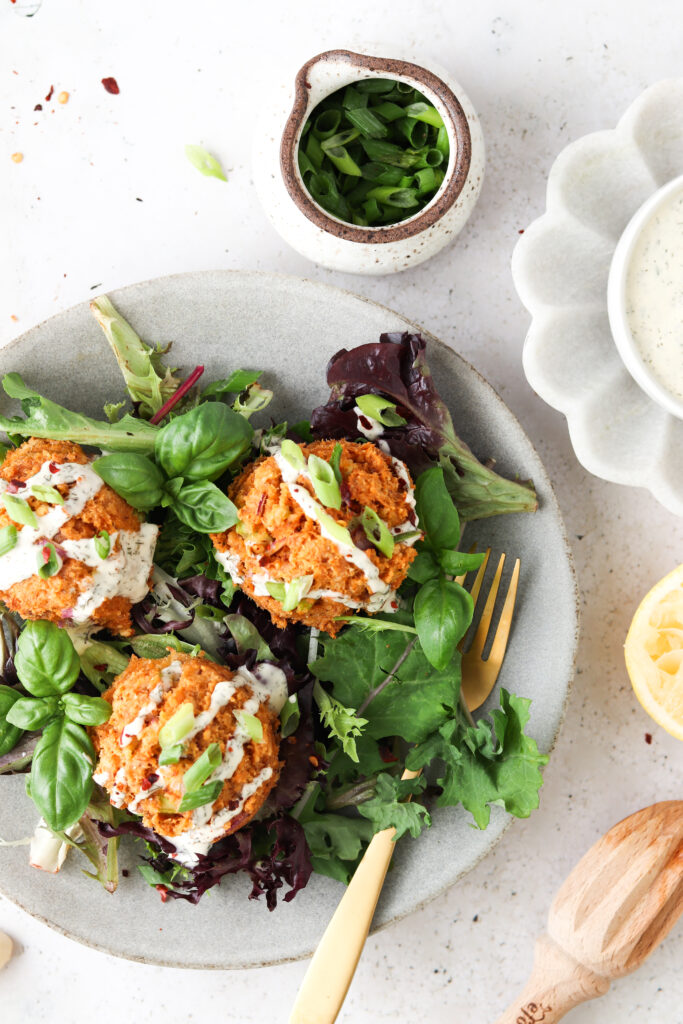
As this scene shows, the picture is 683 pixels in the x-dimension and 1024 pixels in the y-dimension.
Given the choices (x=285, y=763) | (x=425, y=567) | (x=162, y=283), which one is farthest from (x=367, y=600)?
(x=162, y=283)

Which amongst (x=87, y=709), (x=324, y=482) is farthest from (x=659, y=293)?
(x=87, y=709)

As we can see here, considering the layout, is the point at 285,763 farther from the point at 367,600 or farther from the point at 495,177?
the point at 495,177

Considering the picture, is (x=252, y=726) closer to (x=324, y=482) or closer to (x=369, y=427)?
(x=324, y=482)

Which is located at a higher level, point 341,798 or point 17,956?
point 341,798

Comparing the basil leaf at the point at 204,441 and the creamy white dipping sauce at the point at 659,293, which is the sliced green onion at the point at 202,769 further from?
the creamy white dipping sauce at the point at 659,293

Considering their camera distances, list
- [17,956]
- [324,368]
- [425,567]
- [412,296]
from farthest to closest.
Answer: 1. [17,956]
2. [412,296]
3. [324,368]
4. [425,567]

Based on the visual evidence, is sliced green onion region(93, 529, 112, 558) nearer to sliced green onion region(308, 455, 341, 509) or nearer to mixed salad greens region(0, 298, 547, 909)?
mixed salad greens region(0, 298, 547, 909)
